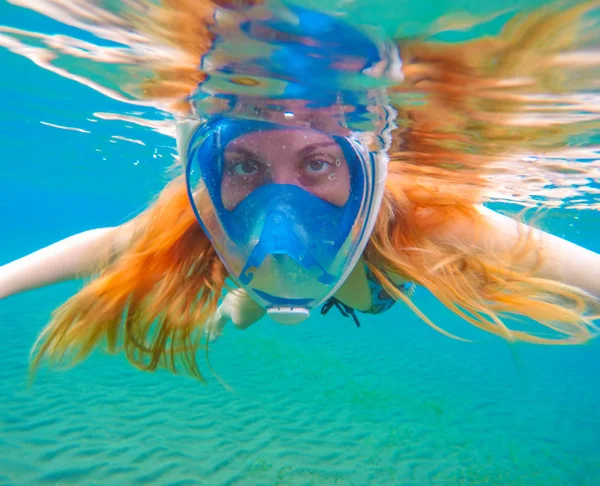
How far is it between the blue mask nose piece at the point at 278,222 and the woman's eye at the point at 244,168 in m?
0.07

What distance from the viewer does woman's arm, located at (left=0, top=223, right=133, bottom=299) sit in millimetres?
3416

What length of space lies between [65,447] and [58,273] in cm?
503

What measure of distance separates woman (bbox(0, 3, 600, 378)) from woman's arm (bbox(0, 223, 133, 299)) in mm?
14

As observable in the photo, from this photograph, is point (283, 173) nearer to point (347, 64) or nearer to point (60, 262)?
point (347, 64)

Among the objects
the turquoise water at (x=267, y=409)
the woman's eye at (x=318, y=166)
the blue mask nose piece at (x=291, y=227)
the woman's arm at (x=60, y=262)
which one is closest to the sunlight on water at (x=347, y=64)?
the turquoise water at (x=267, y=409)

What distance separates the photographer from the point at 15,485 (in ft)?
19.5

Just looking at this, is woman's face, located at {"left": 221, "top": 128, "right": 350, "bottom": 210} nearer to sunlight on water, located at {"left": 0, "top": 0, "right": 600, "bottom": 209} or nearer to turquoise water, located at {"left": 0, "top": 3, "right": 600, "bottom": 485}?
sunlight on water, located at {"left": 0, "top": 0, "right": 600, "bottom": 209}

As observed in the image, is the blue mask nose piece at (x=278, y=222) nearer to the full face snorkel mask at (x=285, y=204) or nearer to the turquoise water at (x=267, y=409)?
the full face snorkel mask at (x=285, y=204)

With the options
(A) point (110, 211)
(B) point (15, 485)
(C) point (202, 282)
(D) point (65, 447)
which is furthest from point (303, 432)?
(A) point (110, 211)

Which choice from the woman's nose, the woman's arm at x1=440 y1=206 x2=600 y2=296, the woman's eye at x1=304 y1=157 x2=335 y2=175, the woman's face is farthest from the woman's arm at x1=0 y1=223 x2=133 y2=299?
the woman's arm at x1=440 y1=206 x2=600 y2=296

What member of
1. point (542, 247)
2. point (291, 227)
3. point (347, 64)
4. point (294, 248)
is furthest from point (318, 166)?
point (542, 247)

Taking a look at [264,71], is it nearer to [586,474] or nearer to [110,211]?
[586,474]

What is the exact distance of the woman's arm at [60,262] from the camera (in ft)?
11.2

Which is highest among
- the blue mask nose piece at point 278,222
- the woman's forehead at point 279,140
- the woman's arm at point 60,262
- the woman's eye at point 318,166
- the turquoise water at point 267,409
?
the woman's forehead at point 279,140
